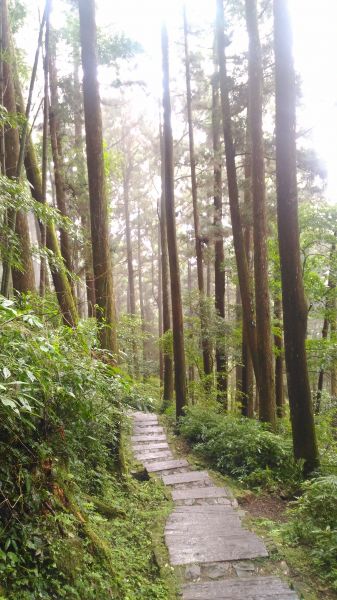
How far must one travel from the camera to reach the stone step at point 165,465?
718 cm

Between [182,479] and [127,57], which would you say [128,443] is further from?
[127,57]

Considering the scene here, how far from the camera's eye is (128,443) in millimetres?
9008

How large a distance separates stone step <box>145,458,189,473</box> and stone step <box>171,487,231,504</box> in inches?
43.3

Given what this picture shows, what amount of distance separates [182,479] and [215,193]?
1087cm

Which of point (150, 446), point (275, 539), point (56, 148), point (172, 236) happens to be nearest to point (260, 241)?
point (172, 236)

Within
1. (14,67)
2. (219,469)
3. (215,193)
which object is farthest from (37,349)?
(215,193)

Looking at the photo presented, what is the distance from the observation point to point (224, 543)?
432 cm

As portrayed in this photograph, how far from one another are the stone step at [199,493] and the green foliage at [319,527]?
111cm

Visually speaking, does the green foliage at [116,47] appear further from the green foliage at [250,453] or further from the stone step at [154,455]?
the stone step at [154,455]

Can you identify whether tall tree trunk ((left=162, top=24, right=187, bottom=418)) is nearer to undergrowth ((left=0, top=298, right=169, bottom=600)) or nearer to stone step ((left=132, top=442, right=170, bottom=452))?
stone step ((left=132, top=442, right=170, bottom=452))

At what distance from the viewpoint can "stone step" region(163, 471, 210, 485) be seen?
21.5ft

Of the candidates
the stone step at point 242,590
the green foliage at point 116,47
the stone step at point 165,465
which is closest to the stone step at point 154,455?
→ the stone step at point 165,465

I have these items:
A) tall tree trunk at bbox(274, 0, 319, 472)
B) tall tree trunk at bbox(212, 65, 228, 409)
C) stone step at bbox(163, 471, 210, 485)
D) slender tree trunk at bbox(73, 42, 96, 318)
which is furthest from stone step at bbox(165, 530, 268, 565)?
tall tree trunk at bbox(212, 65, 228, 409)

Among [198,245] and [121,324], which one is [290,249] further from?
[121,324]
